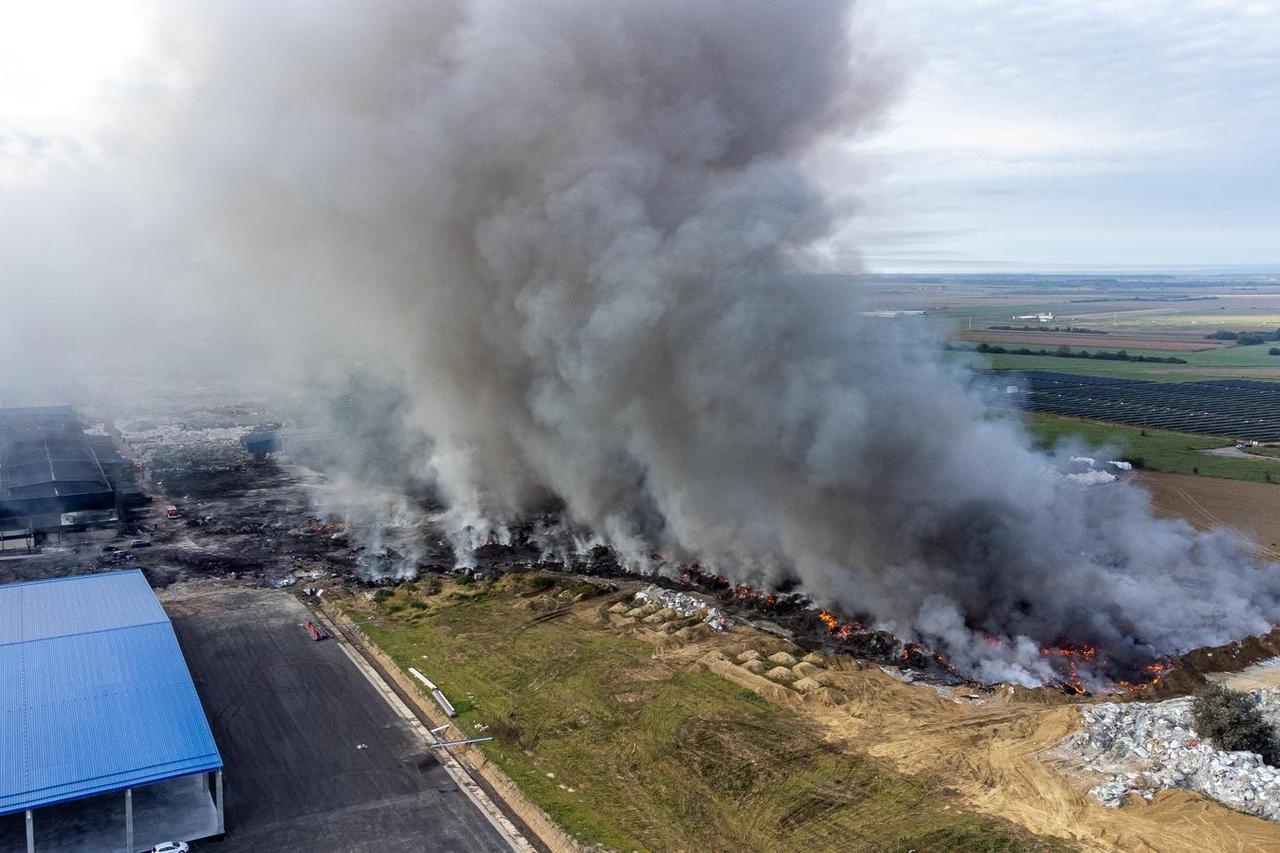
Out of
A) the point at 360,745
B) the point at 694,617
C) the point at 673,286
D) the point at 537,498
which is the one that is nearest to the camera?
the point at 360,745

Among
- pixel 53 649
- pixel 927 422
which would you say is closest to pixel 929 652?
pixel 927 422

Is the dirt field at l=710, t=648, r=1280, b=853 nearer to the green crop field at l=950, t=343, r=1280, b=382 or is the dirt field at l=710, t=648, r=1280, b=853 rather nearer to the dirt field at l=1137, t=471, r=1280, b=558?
the dirt field at l=1137, t=471, r=1280, b=558

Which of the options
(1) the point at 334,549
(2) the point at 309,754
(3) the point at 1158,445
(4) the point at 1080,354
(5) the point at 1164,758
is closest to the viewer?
(5) the point at 1164,758

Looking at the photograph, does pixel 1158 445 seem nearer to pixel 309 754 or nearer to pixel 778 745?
pixel 778 745

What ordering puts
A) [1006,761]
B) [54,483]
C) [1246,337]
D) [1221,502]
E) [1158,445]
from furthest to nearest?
[1246,337], [1158,445], [1221,502], [54,483], [1006,761]


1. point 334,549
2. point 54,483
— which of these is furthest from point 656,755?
point 54,483

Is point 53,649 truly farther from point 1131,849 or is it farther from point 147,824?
point 1131,849

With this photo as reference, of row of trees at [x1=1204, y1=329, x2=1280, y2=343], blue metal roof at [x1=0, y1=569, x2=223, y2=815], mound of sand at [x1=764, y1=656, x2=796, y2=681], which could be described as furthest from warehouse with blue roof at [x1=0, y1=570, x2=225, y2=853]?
row of trees at [x1=1204, y1=329, x2=1280, y2=343]
